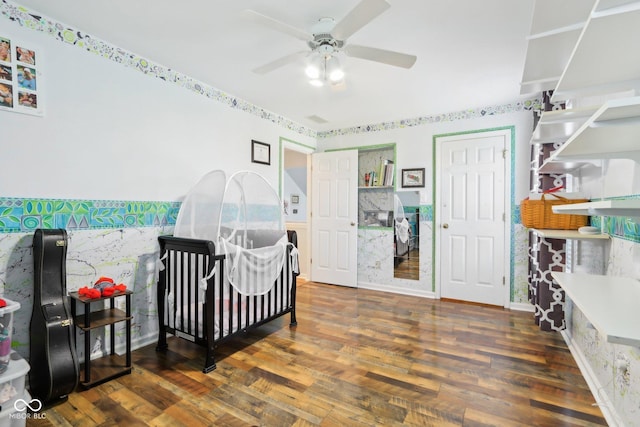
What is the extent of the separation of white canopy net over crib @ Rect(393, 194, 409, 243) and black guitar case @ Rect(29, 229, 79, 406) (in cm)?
343

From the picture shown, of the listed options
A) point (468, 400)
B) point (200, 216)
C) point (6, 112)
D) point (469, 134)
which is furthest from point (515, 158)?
point (6, 112)

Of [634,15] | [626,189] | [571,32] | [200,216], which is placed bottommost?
[200,216]

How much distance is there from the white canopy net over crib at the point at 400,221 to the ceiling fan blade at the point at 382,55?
7.86 ft

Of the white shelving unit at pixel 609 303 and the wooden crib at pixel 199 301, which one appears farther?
the wooden crib at pixel 199 301

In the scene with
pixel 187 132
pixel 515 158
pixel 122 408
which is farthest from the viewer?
pixel 515 158

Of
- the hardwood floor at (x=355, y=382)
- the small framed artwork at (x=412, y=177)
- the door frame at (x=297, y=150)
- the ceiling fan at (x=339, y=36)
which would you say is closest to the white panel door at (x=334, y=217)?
the door frame at (x=297, y=150)

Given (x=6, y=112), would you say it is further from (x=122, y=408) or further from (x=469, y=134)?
(x=469, y=134)

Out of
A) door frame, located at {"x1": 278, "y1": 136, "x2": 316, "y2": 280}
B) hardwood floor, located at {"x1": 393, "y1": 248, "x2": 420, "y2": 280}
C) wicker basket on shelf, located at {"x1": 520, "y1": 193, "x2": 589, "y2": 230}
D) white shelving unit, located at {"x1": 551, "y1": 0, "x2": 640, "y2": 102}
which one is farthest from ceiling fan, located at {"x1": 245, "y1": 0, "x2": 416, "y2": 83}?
hardwood floor, located at {"x1": 393, "y1": 248, "x2": 420, "y2": 280}

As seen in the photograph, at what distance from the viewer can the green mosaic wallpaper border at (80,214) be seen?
6.11 ft

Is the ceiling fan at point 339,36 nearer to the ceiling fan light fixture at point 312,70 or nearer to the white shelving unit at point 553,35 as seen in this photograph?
the ceiling fan light fixture at point 312,70

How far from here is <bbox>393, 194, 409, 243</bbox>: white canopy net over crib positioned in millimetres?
4129

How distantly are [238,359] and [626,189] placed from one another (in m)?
2.56

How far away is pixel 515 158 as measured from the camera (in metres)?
3.47

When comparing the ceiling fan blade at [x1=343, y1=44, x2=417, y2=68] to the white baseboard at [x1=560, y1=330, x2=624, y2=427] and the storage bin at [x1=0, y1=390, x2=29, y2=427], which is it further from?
the storage bin at [x1=0, y1=390, x2=29, y2=427]
